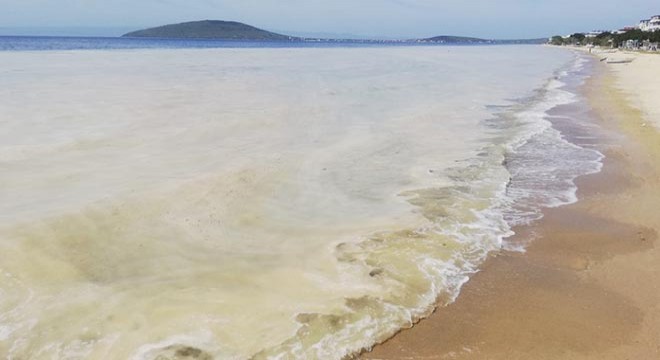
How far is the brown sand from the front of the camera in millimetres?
4195

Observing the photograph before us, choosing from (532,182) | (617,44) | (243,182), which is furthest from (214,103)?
(617,44)

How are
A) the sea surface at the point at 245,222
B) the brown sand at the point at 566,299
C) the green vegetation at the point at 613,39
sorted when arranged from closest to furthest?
the brown sand at the point at 566,299 → the sea surface at the point at 245,222 → the green vegetation at the point at 613,39

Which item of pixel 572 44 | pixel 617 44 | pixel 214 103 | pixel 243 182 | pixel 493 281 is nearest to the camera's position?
pixel 493 281

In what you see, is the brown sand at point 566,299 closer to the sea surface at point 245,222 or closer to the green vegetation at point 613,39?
the sea surface at point 245,222

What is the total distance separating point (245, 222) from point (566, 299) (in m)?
3.57

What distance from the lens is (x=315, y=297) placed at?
488cm

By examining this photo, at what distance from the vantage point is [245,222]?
657 cm

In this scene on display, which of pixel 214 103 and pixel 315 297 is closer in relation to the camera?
pixel 315 297

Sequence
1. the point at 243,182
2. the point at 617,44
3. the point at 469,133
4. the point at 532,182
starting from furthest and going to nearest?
the point at 617,44, the point at 469,133, the point at 532,182, the point at 243,182

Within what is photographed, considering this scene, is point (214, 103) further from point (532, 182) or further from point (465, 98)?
point (532, 182)

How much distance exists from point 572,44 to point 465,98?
164 m

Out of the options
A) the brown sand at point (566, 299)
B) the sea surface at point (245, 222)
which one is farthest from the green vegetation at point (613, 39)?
the brown sand at point (566, 299)

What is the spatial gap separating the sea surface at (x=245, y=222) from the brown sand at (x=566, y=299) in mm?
245

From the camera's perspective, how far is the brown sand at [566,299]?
4.20 metres
